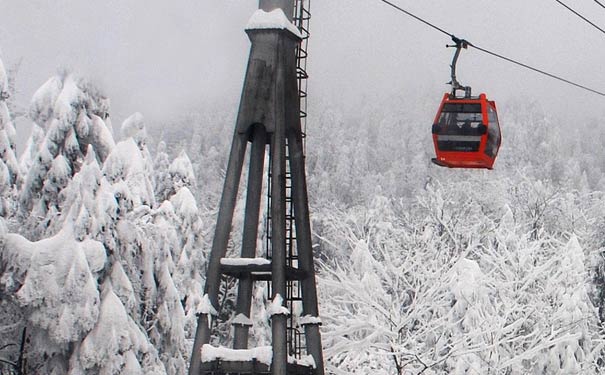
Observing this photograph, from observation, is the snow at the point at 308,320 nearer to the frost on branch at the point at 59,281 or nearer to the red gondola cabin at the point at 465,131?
the red gondola cabin at the point at 465,131

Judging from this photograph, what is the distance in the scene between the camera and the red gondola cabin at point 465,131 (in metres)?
19.7

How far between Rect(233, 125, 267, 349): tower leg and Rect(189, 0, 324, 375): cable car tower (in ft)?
0.06

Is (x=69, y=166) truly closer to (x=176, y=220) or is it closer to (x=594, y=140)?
(x=176, y=220)

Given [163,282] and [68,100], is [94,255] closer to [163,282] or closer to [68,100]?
[68,100]

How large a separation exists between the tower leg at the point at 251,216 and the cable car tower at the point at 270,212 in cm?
2

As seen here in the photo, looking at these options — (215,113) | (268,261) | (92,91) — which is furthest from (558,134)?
(268,261)

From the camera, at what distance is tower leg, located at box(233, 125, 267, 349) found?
1669 centimetres

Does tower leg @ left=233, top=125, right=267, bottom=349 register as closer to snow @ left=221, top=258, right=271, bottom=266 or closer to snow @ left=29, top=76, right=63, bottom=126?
snow @ left=221, top=258, right=271, bottom=266

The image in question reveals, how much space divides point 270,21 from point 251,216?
337 cm

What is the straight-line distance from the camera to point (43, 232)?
2547cm

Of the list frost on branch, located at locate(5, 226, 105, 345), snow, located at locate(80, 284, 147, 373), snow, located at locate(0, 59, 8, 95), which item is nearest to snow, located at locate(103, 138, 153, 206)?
snow, located at locate(0, 59, 8, 95)

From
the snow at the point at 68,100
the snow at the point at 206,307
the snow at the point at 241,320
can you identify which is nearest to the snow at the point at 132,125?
the snow at the point at 68,100

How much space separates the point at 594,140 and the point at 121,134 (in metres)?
125

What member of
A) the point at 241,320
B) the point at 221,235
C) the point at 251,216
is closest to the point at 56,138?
the point at 251,216
